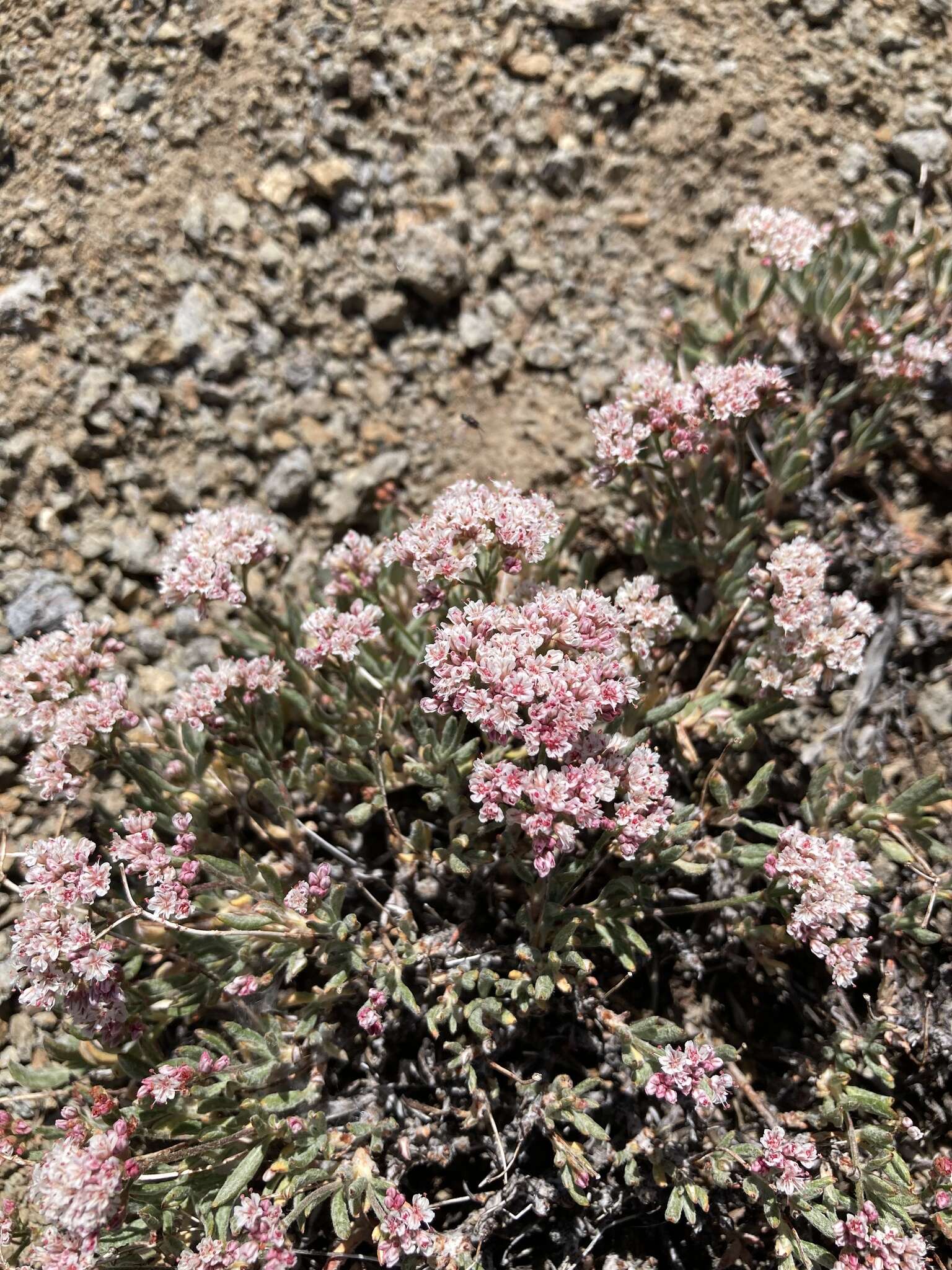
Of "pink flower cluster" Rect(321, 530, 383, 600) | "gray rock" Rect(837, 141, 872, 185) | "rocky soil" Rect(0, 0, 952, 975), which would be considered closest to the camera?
"pink flower cluster" Rect(321, 530, 383, 600)

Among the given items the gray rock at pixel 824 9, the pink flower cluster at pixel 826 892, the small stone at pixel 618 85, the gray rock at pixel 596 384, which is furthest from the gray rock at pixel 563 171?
the pink flower cluster at pixel 826 892

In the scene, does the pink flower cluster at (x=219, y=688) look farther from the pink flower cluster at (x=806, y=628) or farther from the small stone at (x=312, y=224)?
the small stone at (x=312, y=224)

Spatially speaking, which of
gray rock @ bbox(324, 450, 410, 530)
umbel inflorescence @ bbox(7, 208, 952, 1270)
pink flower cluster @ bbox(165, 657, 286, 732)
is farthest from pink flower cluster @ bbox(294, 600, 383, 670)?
gray rock @ bbox(324, 450, 410, 530)

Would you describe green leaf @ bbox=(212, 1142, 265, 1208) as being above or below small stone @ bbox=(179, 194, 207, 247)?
below

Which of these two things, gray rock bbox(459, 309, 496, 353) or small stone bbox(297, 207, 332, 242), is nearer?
small stone bbox(297, 207, 332, 242)

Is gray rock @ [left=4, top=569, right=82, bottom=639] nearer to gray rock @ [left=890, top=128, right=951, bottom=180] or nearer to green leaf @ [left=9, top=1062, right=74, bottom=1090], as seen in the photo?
green leaf @ [left=9, top=1062, right=74, bottom=1090]

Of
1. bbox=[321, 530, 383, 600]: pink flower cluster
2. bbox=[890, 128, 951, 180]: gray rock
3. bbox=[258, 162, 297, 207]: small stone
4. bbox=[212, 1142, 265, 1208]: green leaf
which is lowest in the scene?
bbox=[212, 1142, 265, 1208]: green leaf

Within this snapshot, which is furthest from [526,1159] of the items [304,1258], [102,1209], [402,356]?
[402,356]
